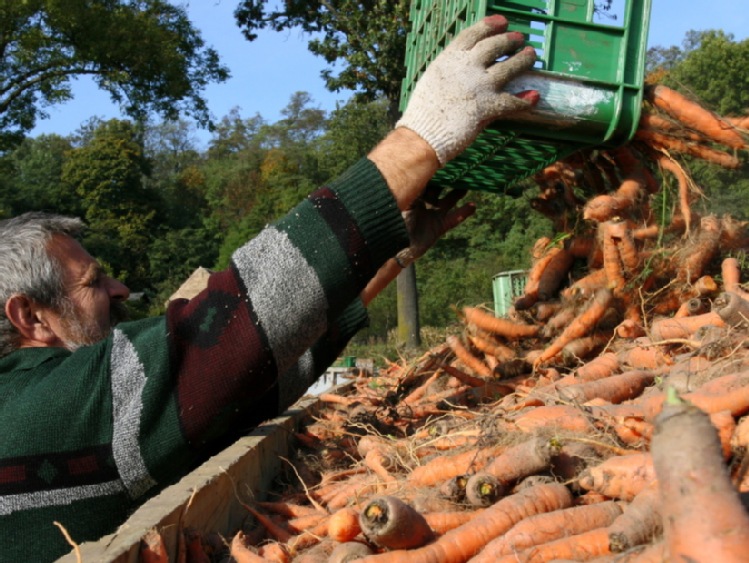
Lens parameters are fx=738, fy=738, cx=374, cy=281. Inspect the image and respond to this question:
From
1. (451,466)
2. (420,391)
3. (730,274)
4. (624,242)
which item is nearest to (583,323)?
(624,242)

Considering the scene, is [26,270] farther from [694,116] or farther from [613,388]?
[694,116]

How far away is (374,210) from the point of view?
5.85ft

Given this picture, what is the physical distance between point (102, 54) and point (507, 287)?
37.3ft

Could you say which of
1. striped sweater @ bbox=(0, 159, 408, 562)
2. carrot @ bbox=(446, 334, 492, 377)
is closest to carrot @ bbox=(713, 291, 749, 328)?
carrot @ bbox=(446, 334, 492, 377)

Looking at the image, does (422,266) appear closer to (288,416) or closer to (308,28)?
(308,28)

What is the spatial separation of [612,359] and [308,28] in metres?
10.1

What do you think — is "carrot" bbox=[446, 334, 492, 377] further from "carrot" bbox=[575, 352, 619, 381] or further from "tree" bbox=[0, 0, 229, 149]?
"tree" bbox=[0, 0, 229, 149]

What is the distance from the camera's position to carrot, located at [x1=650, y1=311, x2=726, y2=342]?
10.1ft

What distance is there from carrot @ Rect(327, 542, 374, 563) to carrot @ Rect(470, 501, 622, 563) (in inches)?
10.6

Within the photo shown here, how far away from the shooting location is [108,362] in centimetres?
172

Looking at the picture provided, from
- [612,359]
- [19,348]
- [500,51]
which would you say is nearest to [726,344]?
[612,359]

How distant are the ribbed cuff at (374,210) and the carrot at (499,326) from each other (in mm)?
2163

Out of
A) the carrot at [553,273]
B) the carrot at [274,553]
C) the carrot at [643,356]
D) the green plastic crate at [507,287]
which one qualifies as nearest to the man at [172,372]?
the carrot at [274,553]

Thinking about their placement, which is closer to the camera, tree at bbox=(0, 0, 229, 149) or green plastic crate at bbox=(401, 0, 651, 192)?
green plastic crate at bbox=(401, 0, 651, 192)
